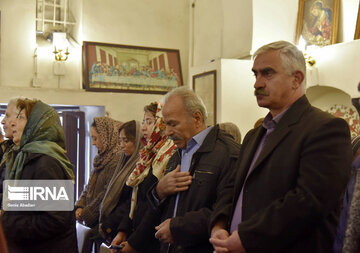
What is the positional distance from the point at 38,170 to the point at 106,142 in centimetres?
205

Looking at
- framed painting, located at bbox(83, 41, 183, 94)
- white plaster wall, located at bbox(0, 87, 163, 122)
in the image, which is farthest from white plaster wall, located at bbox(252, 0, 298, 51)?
white plaster wall, located at bbox(0, 87, 163, 122)

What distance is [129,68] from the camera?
30.1ft

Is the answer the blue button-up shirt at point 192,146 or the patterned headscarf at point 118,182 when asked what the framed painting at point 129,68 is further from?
the blue button-up shirt at point 192,146

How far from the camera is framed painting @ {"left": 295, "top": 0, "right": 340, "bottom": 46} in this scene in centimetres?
634

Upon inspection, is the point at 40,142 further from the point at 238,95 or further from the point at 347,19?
the point at 347,19

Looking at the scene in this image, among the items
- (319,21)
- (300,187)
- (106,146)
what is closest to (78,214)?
(106,146)

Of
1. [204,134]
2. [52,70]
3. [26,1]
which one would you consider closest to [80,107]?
[52,70]

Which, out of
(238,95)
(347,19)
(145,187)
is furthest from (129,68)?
(145,187)

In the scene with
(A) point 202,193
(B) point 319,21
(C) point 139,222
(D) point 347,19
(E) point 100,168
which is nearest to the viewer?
(A) point 202,193

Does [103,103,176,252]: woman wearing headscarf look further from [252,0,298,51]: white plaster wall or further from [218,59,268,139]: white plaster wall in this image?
[252,0,298,51]: white plaster wall

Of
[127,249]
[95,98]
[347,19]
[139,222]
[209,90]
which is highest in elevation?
[347,19]

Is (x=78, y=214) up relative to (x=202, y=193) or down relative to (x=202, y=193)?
down

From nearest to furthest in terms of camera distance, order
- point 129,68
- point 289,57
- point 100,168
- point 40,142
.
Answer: point 289,57
point 40,142
point 100,168
point 129,68

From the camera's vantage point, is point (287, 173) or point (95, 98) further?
point (95, 98)
